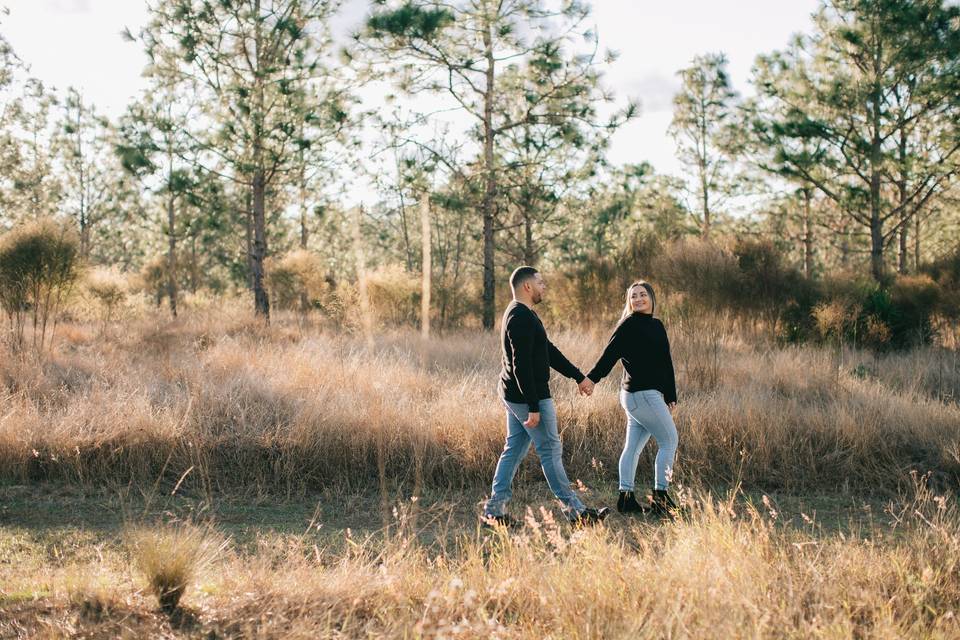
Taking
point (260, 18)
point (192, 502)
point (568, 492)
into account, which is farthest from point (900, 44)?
point (192, 502)

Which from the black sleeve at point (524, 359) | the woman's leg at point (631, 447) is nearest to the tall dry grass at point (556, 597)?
the black sleeve at point (524, 359)

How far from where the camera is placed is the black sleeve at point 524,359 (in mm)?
4711

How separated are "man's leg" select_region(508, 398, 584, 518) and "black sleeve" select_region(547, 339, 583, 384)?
0.99 feet

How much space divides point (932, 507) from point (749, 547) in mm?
2591

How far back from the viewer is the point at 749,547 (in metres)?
3.86

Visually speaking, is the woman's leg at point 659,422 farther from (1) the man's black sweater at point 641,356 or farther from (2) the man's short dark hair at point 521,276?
(2) the man's short dark hair at point 521,276

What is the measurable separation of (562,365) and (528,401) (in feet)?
1.95

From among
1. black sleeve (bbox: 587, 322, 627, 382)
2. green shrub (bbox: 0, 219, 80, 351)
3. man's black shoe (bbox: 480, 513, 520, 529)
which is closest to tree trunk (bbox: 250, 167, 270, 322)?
green shrub (bbox: 0, 219, 80, 351)

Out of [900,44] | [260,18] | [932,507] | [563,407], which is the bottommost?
[932,507]

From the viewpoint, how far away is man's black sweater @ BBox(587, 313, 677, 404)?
17.0 ft

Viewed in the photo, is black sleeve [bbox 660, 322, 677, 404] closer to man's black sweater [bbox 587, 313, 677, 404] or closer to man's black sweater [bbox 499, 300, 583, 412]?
man's black sweater [bbox 587, 313, 677, 404]

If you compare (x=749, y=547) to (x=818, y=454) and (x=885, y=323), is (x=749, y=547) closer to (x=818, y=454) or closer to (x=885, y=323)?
(x=818, y=454)

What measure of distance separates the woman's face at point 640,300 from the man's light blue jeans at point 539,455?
1.01 m

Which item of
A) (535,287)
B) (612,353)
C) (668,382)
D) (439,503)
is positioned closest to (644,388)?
(668,382)
